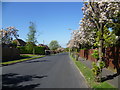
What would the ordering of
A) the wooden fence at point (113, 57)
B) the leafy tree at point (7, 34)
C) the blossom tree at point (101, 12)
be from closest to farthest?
the blossom tree at point (101, 12) → the wooden fence at point (113, 57) → the leafy tree at point (7, 34)

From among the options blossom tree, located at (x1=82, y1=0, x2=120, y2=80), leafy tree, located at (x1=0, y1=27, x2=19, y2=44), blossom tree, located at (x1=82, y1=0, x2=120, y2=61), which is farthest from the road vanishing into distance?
leafy tree, located at (x1=0, y1=27, x2=19, y2=44)

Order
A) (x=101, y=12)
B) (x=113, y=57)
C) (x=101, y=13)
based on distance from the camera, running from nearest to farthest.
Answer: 1. (x=101, y=13)
2. (x=101, y=12)
3. (x=113, y=57)

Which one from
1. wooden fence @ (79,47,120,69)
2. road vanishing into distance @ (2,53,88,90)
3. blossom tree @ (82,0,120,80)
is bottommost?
road vanishing into distance @ (2,53,88,90)

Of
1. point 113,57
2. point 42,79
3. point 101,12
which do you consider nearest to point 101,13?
point 101,12

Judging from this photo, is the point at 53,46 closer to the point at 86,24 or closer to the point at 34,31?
the point at 34,31

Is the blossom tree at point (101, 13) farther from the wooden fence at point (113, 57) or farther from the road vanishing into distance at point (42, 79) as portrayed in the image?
the wooden fence at point (113, 57)

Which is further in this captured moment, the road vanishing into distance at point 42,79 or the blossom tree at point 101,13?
the blossom tree at point 101,13

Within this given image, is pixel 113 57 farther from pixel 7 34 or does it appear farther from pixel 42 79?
pixel 7 34

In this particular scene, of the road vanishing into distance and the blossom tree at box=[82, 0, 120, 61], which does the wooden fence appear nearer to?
the road vanishing into distance

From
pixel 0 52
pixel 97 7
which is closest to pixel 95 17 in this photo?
pixel 97 7

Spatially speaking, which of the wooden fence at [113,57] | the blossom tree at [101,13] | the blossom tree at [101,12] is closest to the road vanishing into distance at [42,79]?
the blossom tree at [101,13]

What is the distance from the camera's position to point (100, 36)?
941 cm

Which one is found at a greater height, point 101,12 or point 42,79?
point 101,12

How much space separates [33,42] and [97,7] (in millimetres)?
44136
